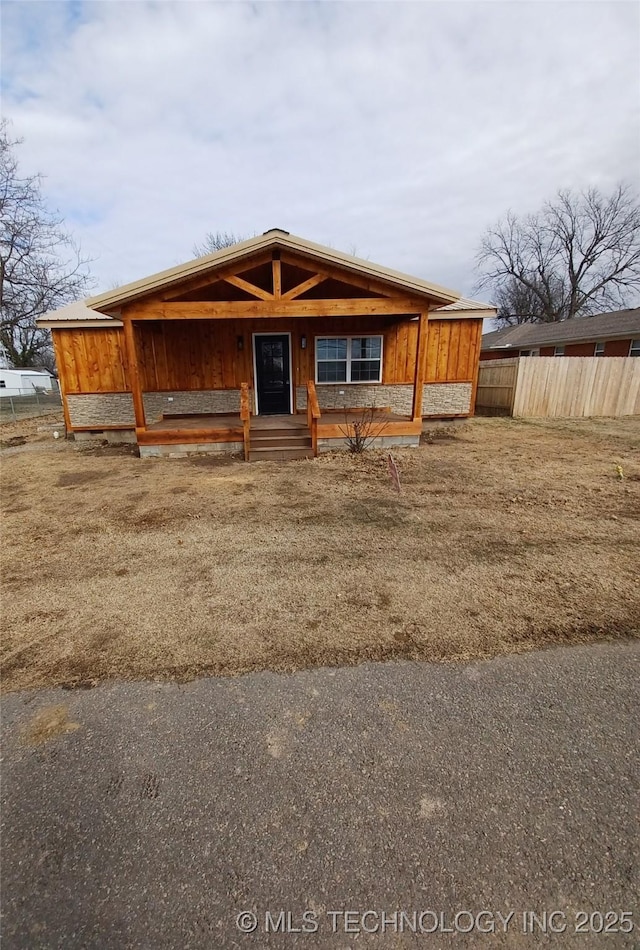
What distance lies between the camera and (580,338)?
758 inches

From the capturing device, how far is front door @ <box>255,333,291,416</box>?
33.0 ft

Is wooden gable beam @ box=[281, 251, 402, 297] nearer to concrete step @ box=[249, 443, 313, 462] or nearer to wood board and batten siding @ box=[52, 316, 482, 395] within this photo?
wood board and batten siding @ box=[52, 316, 482, 395]

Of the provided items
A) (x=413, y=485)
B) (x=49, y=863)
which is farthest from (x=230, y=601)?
(x=413, y=485)

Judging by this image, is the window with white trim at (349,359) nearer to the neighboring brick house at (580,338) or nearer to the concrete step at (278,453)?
the concrete step at (278,453)

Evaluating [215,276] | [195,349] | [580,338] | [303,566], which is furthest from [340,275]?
[580,338]

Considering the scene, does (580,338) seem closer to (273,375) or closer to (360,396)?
(360,396)

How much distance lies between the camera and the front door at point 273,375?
10.0 metres

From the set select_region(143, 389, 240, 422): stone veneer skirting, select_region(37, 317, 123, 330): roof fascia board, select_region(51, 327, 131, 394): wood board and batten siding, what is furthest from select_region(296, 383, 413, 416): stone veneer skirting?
select_region(37, 317, 123, 330): roof fascia board

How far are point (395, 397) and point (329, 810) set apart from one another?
9.87 meters

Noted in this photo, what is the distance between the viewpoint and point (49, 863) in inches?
56.7

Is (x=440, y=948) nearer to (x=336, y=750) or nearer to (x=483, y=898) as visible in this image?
(x=483, y=898)

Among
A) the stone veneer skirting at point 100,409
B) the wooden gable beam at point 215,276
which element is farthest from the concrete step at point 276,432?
the stone veneer skirting at point 100,409

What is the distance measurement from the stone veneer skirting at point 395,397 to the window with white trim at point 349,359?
8.9 inches

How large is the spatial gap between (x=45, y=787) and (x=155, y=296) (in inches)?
285
